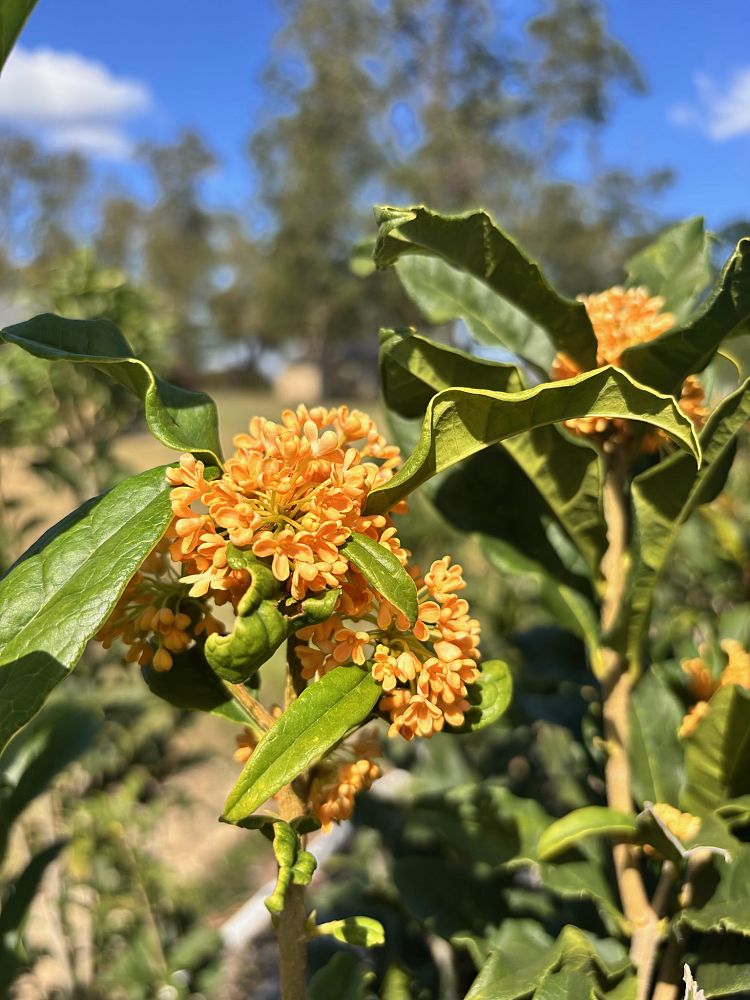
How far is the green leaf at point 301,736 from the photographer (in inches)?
29.5

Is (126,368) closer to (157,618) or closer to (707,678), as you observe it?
(157,618)

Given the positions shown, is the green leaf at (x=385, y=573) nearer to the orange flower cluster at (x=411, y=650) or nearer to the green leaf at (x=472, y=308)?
the orange flower cluster at (x=411, y=650)

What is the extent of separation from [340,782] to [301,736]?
16 centimetres

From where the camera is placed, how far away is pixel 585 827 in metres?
1.05

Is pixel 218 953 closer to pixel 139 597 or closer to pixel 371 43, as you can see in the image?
pixel 139 597

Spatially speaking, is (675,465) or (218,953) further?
(218,953)

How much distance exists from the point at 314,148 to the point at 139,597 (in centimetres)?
2097

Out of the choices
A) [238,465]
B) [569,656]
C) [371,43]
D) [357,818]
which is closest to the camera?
[238,465]

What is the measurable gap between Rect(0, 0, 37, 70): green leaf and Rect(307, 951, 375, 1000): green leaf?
3.68 ft

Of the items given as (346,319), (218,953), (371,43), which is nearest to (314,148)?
(371,43)

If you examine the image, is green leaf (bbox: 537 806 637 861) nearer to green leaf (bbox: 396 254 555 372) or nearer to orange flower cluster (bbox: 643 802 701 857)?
orange flower cluster (bbox: 643 802 701 857)

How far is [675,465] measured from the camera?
3.34ft

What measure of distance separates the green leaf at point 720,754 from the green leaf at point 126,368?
0.71m

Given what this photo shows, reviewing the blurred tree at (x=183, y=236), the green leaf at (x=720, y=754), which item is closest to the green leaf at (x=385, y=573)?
the green leaf at (x=720, y=754)
